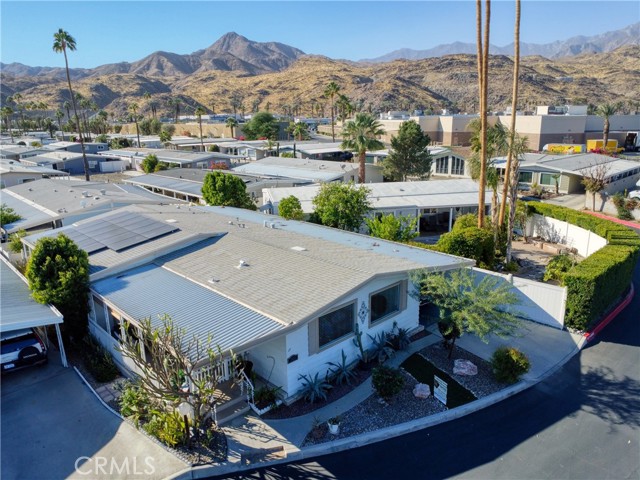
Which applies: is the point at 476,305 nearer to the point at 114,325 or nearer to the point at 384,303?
the point at 384,303

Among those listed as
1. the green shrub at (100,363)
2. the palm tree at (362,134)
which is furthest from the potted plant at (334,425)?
the palm tree at (362,134)

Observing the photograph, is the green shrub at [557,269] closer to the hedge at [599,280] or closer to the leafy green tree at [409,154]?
the hedge at [599,280]

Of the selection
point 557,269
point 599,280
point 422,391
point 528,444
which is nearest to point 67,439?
point 422,391

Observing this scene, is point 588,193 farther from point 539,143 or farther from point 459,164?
Answer: point 539,143

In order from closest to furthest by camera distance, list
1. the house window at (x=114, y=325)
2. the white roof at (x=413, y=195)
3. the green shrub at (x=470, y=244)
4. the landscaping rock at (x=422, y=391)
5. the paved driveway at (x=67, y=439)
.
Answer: the paved driveway at (x=67, y=439), the landscaping rock at (x=422, y=391), the house window at (x=114, y=325), the green shrub at (x=470, y=244), the white roof at (x=413, y=195)

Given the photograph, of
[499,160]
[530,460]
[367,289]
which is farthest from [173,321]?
[499,160]

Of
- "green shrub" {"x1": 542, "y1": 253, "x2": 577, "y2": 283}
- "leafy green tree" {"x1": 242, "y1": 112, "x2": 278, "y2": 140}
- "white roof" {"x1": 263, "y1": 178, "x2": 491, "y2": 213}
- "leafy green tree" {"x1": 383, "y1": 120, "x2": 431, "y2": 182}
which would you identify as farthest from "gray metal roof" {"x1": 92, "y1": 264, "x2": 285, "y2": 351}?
"leafy green tree" {"x1": 242, "y1": 112, "x2": 278, "y2": 140}

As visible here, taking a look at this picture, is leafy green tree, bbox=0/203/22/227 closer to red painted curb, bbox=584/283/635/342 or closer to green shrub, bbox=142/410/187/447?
green shrub, bbox=142/410/187/447
